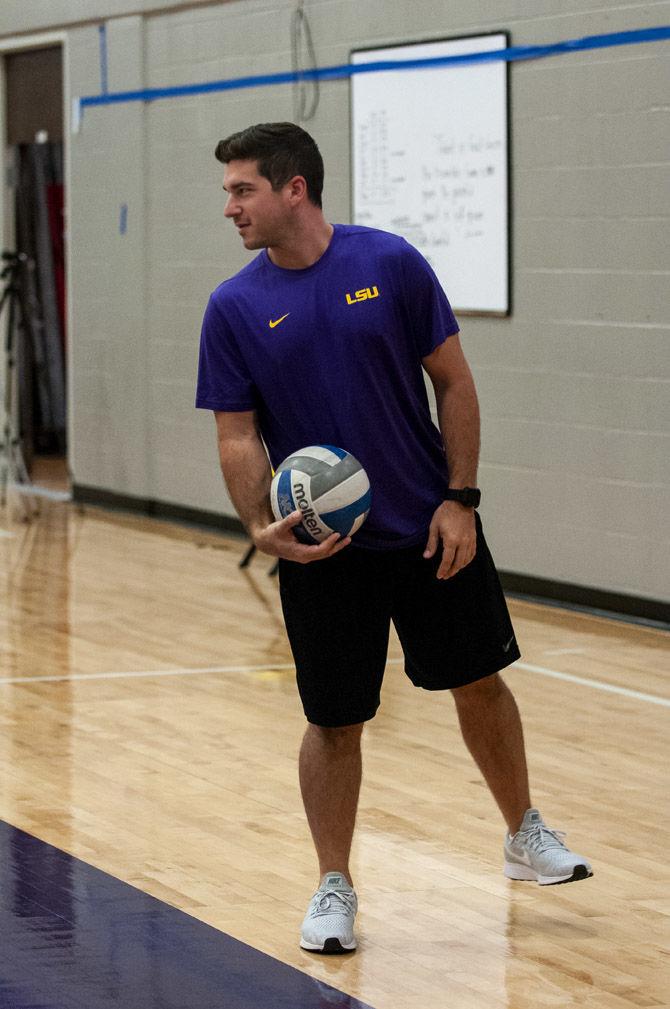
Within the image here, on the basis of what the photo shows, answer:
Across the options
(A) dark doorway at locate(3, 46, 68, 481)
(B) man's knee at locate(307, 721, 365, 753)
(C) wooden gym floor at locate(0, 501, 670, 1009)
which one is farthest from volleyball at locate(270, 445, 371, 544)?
(A) dark doorway at locate(3, 46, 68, 481)

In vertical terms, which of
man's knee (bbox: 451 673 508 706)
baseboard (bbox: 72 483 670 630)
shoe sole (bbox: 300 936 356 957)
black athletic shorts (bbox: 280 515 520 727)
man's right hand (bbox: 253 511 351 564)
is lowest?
baseboard (bbox: 72 483 670 630)

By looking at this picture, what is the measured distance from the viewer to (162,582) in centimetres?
748

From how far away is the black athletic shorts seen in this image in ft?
10.6

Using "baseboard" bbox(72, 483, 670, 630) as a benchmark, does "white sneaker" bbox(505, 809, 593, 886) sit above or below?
above

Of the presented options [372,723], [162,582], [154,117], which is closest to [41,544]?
[162,582]

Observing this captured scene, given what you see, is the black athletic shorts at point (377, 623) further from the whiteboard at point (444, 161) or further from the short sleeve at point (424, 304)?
the whiteboard at point (444, 161)

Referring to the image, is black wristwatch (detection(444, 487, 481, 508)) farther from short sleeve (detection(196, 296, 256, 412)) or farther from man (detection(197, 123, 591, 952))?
short sleeve (detection(196, 296, 256, 412))

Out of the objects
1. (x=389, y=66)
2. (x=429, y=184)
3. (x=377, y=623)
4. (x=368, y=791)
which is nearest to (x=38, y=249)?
(x=389, y=66)

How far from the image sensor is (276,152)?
125 inches

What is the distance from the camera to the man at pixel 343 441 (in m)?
3.17

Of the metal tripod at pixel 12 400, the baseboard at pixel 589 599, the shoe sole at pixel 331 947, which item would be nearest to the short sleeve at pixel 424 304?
the shoe sole at pixel 331 947

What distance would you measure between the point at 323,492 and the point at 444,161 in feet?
14.6

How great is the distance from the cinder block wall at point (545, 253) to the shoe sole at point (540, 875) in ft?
9.77

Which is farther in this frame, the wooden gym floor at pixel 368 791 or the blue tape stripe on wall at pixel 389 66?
the blue tape stripe on wall at pixel 389 66
